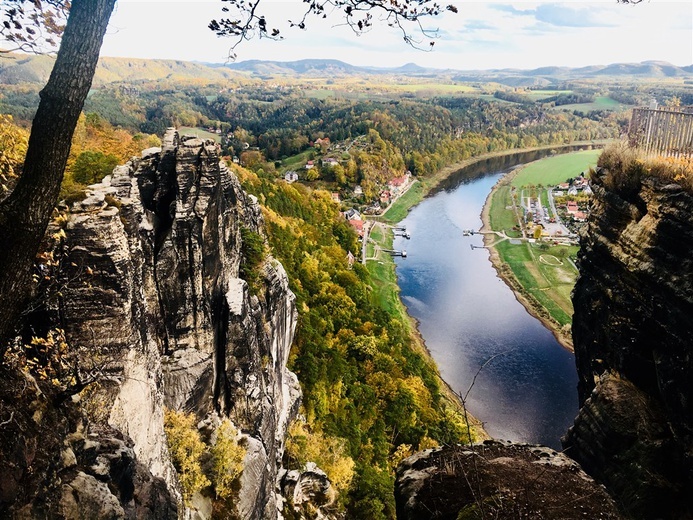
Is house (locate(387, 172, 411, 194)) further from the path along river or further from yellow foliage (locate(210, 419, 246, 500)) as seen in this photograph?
yellow foliage (locate(210, 419, 246, 500))

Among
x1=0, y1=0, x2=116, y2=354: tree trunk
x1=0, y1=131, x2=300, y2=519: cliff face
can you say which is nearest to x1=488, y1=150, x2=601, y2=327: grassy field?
x1=0, y1=131, x2=300, y2=519: cliff face

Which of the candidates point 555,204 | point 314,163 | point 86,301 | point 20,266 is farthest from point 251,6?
point 314,163

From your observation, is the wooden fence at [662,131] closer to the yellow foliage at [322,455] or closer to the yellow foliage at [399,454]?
the yellow foliage at [322,455]

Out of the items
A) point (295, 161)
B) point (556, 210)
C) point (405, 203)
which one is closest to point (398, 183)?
point (405, 203)

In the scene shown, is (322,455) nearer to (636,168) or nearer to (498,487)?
(498,487)

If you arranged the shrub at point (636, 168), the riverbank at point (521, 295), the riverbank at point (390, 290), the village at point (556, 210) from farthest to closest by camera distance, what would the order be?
the village at point (556, 210)
the riverbank at point (521, 295)
the riverbank at point (390, 290)
the shrub at point (636, 168)

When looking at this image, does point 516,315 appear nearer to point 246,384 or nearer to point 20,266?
point 246,384

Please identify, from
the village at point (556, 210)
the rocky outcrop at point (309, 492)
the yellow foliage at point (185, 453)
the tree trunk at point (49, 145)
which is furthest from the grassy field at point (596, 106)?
the tree trunk at point (49, 145)

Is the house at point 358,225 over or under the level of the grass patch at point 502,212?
under
